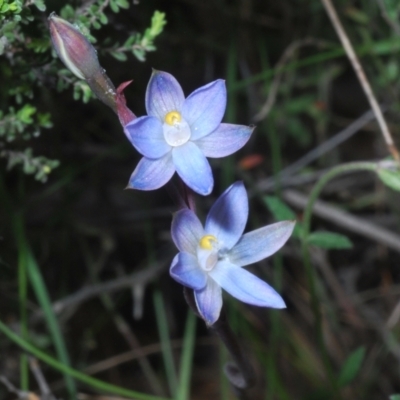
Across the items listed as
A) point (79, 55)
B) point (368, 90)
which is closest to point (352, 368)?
point (368, 90)

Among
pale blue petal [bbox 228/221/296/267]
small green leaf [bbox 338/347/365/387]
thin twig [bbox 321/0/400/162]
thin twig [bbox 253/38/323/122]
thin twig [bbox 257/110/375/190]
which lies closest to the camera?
pale blue petal [bbox 228/221/296/267]

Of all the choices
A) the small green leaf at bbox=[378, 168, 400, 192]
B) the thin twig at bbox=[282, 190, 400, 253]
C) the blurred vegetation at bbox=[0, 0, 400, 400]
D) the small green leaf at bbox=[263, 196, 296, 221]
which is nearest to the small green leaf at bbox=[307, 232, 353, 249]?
the small green leaf at bbox=[263, 196, 296, 221]

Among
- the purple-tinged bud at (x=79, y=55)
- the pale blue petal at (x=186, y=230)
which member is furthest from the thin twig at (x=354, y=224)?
the purple-tinged bud at (x=79, y=55)

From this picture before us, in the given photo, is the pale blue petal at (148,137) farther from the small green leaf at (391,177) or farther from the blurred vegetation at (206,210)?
the blurred vegetation at (206,210)

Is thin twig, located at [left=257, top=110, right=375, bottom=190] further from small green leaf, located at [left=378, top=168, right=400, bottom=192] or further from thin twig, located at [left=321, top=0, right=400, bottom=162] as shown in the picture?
small green leaf, located at [left=378, top=168, right=400, bottom=192]

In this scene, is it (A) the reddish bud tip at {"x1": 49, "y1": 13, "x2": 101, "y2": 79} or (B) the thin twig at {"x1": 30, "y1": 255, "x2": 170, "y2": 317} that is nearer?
Answer: (A) the reddish bud tip at {"x1": 49, "y1": 13, "x2": 101, "y2": 79}

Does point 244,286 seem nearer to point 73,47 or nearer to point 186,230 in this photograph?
point 186,230
